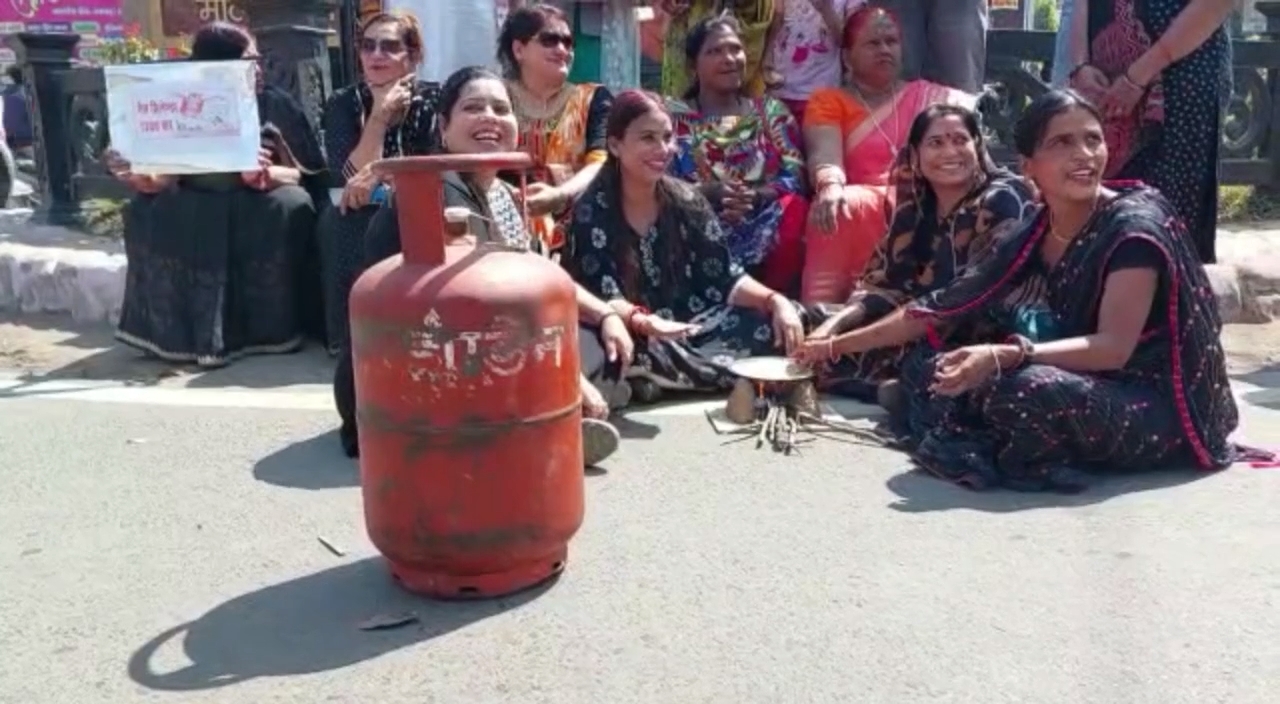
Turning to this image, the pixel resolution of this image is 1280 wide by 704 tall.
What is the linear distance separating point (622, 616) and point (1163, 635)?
1190 millimetres

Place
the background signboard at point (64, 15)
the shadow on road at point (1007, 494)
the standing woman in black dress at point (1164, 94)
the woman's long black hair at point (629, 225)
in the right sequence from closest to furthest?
1. the shadow on road at point (1007, 494)
2. the woman's long black hair at point (629, 225)
3. the standing woman in black dress at point (1164, 94)
4. the background signboard at point (64, 15)

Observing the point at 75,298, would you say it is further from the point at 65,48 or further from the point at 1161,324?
the point at 1161,324

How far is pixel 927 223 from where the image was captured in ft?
16.1

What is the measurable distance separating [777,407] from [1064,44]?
2183 mm

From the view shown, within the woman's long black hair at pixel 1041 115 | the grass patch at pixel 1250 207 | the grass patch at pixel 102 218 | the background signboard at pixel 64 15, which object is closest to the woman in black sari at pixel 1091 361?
A: the woman's long black hair at pixel 1041 115

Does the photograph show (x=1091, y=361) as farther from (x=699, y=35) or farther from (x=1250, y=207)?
(x=1250, y=207)

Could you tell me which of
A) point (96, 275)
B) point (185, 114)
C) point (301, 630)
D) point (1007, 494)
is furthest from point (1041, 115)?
point (96, 275)

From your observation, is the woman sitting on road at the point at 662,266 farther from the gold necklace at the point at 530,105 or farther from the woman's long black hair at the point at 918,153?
the gold necklace at the point at 530,105

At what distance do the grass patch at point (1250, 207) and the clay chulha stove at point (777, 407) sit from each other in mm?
3601

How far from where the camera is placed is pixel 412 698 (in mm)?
2775

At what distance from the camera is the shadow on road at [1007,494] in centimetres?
379

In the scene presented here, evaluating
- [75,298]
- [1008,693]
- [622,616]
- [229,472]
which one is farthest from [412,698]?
[75,298]

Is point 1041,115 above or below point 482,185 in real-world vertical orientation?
above

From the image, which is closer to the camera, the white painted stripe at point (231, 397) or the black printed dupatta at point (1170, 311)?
the black printed dupatta at point (1170, 311)
